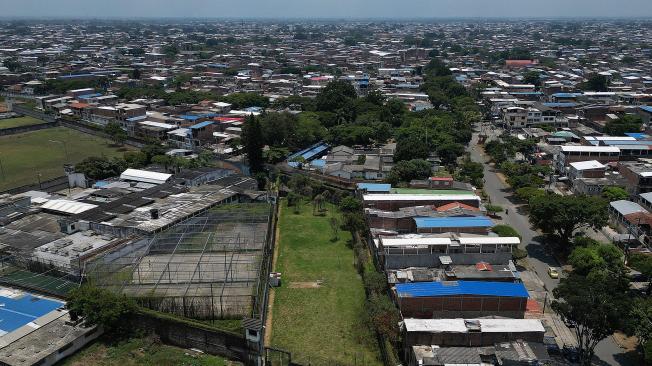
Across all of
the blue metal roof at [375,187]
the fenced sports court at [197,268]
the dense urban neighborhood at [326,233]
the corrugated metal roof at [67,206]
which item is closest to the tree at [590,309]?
the dense urban neighborhood at [326,233]

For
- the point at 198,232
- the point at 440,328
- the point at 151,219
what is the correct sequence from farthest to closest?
the point at 151,219, the point at 198,232, the point at 440,328

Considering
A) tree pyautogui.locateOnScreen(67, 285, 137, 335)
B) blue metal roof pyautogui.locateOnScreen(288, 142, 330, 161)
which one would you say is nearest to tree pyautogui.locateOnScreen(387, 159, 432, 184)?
blue metal roof pyautogui.locateOnScreen(288, 142, 330, 161)

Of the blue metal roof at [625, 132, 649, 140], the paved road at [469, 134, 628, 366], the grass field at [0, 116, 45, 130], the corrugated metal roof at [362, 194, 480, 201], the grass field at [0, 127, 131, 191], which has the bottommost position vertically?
the paved road at [469, 134, 628, 366]

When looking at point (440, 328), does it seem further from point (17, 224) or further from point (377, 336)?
point (17, 224)

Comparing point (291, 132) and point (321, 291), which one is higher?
point (291, 132)

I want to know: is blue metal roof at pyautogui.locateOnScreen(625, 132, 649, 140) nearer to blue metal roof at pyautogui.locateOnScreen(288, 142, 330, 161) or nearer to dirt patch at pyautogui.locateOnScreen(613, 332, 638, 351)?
blue metal roof at pyautogui.locateOnScreen(288, 142, 330, 161)

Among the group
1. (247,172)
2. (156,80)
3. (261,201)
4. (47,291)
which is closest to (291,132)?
(247,172)

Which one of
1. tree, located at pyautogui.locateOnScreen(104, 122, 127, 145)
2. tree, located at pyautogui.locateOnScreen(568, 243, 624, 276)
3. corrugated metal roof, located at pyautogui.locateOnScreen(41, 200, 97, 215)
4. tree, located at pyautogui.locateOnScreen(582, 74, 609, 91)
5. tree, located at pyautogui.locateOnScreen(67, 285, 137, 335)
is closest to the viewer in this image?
tree, located at pyautogui.locateOnScreen(67, 285, 137, 335)
